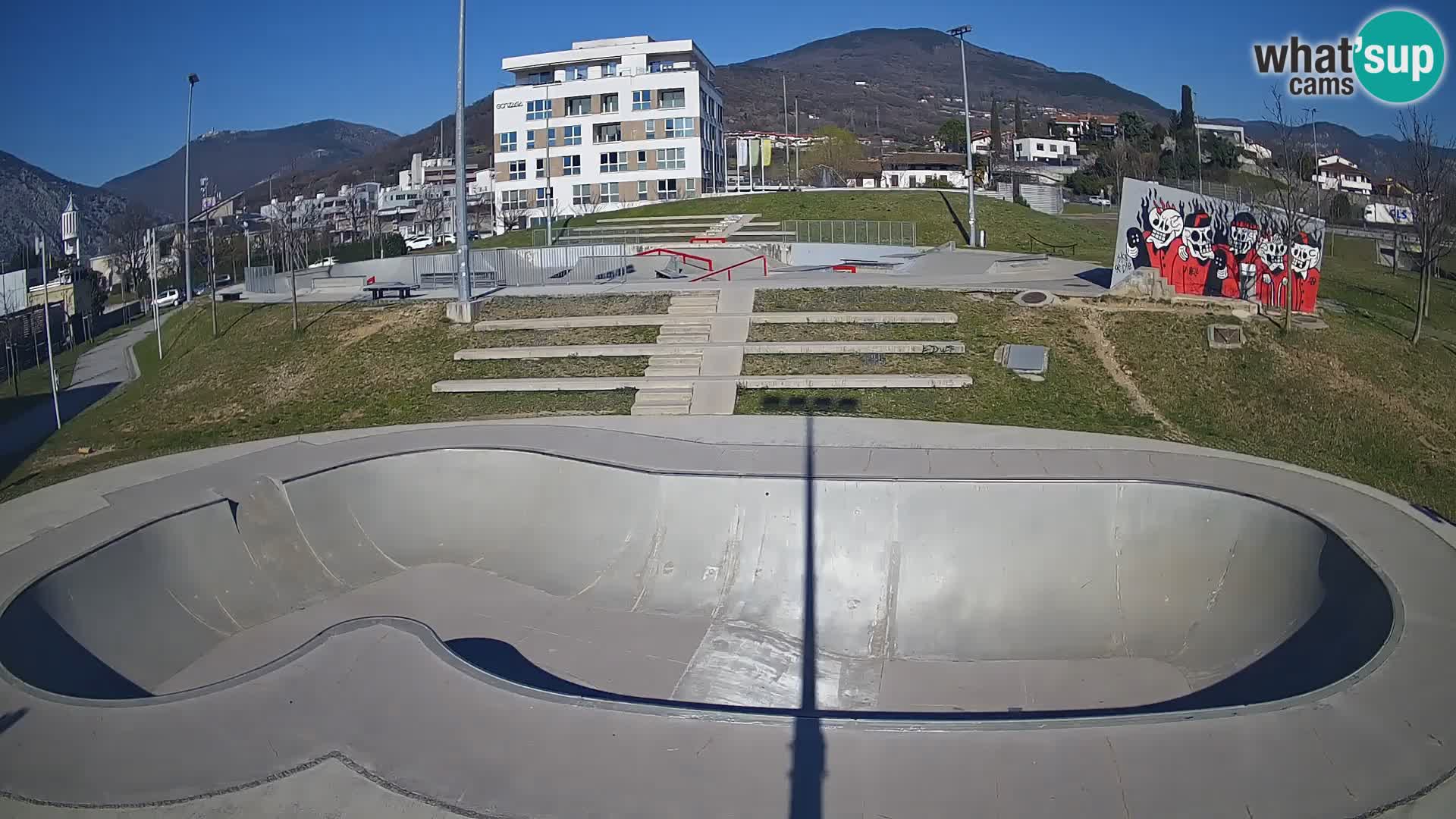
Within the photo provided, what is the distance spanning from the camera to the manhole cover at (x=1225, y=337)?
74.9 ft

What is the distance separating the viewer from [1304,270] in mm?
24516

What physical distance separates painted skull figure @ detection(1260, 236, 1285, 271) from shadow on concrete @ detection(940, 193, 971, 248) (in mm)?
19980

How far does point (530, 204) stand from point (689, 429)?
5164cm

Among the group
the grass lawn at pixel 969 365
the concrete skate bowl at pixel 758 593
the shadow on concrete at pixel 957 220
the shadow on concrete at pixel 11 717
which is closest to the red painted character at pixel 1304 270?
the grass lawn at pixel 969 365

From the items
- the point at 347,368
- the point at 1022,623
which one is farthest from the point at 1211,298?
the point at 347,368

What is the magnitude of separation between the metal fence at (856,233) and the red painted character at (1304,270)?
22.2 m

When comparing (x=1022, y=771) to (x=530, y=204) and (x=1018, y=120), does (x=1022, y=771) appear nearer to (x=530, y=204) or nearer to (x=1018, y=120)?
(x=530, y=204)

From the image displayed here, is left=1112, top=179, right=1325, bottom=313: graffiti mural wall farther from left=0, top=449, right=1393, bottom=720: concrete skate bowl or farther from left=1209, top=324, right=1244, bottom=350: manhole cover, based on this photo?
left=0, top=449, right=1393, bottom=720: concrete skate bowl

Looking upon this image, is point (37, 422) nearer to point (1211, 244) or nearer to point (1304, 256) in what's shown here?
point (1211, 244)

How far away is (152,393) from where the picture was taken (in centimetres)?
2494

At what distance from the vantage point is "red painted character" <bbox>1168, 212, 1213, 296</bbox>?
25.2m

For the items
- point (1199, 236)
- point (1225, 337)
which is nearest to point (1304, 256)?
point (1199, 236)

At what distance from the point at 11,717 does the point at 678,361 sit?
1639 centimetres

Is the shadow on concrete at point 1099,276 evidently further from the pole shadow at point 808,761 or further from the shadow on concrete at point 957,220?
the pole shadow at point 808,761
